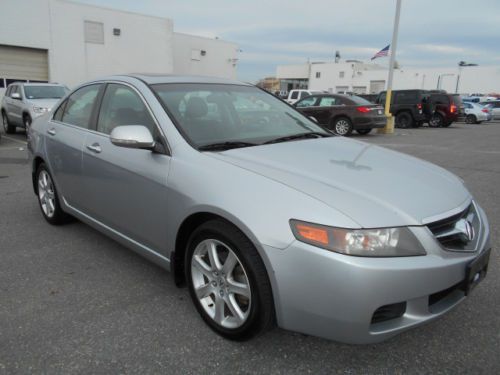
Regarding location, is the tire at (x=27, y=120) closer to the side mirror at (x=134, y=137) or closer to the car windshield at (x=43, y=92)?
the car windshield at (x=43, y=92)

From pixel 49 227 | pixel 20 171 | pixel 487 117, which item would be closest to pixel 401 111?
pixel 487 117

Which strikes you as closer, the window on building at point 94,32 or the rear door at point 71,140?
the rear door at point 71,140

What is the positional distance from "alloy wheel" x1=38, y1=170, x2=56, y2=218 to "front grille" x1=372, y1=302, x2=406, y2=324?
138 inches

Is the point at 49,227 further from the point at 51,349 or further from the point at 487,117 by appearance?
the point at 487,117

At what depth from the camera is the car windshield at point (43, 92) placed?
39.8 ft

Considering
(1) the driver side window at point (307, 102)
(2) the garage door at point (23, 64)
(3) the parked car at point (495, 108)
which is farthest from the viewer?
(3) the parked car at point (495, 108)

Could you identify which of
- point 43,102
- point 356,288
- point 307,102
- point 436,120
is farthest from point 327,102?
point 356,288

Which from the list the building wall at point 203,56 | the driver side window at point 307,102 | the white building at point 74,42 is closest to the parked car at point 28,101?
the driver side window at point 307,102

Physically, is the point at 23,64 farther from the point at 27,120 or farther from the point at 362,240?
the point at 362,240

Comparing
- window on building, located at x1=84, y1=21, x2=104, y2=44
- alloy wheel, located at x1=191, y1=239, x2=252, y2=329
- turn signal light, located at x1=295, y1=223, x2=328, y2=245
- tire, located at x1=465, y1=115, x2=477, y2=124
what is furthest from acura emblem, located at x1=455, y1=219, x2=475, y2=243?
tire, located at x1=465, y1=115, x2=477, y2=124

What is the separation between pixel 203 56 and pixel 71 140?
30.2 m

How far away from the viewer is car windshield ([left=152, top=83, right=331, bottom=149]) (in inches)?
118

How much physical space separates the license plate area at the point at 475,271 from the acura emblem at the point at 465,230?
120mm

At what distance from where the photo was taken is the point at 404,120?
66.1 feet
